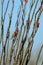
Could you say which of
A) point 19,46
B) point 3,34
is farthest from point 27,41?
point 3,34

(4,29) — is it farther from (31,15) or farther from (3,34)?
(31,15)

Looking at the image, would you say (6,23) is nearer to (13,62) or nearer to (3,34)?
(3,34)

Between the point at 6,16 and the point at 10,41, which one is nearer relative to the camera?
the point at 10,41

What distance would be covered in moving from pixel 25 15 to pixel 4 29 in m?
0.19

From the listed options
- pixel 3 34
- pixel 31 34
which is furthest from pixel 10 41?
pixel 31 34

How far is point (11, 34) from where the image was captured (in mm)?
1495

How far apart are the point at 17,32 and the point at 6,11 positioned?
0.19m

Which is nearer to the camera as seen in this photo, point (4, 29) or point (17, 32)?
point (17, 32)

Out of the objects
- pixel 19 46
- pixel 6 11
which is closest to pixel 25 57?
pixel 19 46

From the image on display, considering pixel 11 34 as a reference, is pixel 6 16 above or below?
above

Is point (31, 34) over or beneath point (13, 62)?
over

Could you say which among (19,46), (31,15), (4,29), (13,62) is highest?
(31,15)

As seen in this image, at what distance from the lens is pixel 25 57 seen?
138cm

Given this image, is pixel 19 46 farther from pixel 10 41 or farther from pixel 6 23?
pixel 6 23
